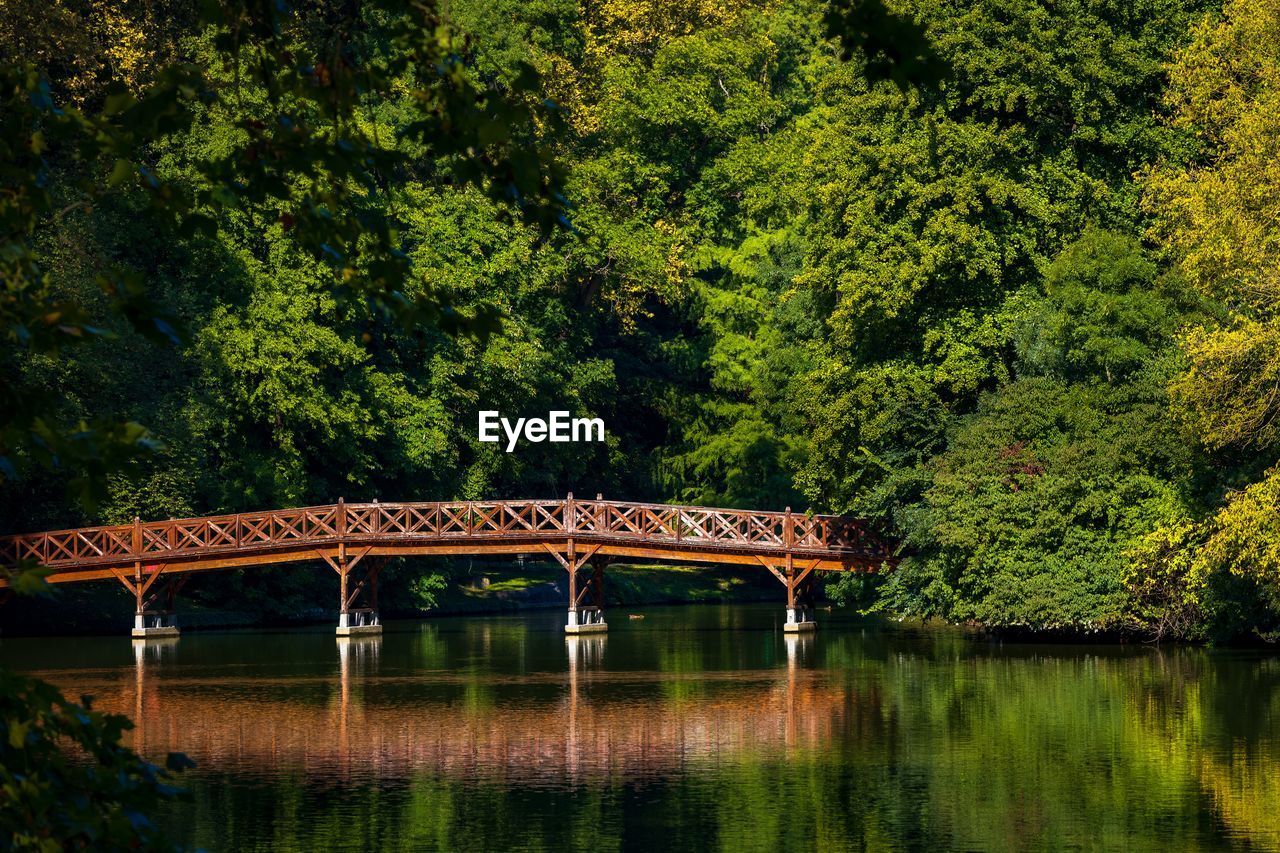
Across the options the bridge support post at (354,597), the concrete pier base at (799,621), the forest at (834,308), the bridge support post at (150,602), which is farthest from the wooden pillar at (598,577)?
the bridge support post at (150,602)

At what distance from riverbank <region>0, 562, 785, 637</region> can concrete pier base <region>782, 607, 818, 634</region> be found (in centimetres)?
1260

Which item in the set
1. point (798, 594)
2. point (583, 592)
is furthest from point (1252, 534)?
point (583, 592)

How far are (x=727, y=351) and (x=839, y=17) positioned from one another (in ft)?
173

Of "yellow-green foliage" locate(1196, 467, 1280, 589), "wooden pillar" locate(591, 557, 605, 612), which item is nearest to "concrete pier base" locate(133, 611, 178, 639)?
"wooden pillar" locate(591, 557, 605, 612)

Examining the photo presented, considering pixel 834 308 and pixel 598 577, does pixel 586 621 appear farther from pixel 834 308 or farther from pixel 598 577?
pixel 834 308

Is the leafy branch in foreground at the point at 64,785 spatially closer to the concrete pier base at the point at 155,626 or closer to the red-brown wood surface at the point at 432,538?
the red-brown wood surface at the point at 432,538

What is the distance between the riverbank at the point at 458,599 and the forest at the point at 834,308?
1698 mm

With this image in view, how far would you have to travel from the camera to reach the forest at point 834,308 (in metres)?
35.7

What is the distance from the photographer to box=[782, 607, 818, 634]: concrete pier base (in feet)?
144

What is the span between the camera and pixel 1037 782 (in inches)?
846

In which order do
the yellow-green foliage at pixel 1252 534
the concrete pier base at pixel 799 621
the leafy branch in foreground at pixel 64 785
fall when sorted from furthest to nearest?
the concrete pier base at pixel 799 621
the yellow-green foliage at pixel 1252 534
the leafy branch in foreground at pixel 64 785

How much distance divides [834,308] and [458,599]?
57.0 feet

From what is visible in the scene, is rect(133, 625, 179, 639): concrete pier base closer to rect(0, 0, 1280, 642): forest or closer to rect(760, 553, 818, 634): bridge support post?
rect(0, 0, 1280, 642): forest

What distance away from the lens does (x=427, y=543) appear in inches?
1807
